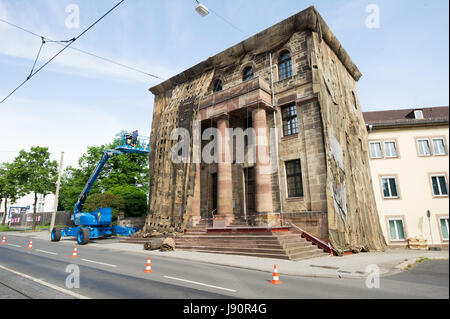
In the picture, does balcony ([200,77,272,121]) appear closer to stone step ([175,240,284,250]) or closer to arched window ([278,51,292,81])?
arched window ([278,51,292,81])

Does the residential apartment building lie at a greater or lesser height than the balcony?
lesser

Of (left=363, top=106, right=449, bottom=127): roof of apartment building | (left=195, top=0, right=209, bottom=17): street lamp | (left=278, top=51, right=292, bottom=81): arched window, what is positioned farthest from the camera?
(left=363, top=106, right=449, bottom=127): roof of apartment building

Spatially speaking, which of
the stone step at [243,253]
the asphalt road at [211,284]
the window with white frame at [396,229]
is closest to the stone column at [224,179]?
the stone step at [243,253]

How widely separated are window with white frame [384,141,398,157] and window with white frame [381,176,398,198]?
220 cm

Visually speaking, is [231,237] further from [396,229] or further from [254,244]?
[396,229]

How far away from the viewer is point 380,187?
24188mm

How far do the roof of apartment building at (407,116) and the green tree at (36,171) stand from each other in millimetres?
43711

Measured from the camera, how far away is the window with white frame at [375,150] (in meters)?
25.0

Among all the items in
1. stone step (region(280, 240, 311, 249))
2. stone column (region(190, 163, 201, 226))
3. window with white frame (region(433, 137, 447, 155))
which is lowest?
stone step (region(280, 240, 311, 249))

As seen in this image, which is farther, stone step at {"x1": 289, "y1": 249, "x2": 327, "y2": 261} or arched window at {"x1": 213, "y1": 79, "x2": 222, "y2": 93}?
arched window at {"x1": 213, "y1": 79, "x2": 222, "y2": 93}

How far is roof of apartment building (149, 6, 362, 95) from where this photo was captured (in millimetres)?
17547

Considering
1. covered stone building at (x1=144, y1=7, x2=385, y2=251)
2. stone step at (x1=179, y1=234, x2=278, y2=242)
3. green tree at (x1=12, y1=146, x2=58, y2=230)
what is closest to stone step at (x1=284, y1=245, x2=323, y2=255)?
stone step at (x1=179, y1=234, x2=278, y2=242)

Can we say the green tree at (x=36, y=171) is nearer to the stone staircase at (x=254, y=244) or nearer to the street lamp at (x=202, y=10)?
the stone staircase at (x=254, y=244)
